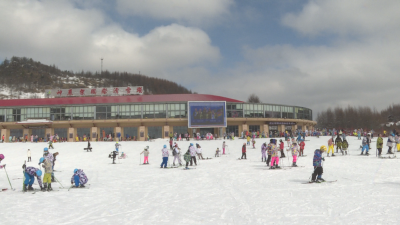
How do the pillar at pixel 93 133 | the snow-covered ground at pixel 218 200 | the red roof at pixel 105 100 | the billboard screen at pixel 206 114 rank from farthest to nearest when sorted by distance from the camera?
the red roof at pixel 105 100 → the pillar at pixel 93 133 → the billboard screen at pixel 206 114 → the snow-covered ground at pixel 218 200

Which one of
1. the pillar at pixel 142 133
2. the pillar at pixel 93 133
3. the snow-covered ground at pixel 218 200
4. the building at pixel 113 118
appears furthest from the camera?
the building at pixel 113 118

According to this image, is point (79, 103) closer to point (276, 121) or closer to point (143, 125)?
point (143, 125)

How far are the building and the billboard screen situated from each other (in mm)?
1852

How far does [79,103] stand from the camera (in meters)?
Result: 56.3

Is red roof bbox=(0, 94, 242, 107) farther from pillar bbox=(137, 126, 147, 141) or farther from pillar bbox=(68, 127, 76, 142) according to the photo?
pillar bbox=(137, 126, 147, 141)

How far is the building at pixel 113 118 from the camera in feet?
176

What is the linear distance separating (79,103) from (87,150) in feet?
87.0

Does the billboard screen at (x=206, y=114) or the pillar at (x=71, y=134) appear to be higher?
the billboard screen at (x=206, y=114)

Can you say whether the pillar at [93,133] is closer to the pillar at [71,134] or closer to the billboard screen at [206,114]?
the pillar at [71,134]

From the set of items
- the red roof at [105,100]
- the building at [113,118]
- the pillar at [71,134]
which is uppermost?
the red roof at [105,100]

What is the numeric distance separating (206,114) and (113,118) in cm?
1648

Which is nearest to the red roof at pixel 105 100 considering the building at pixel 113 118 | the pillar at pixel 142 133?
the building at pixel 113 118

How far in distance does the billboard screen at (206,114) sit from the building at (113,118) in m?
1.85

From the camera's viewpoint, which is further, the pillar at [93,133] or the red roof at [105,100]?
the red roof at [105,100]
